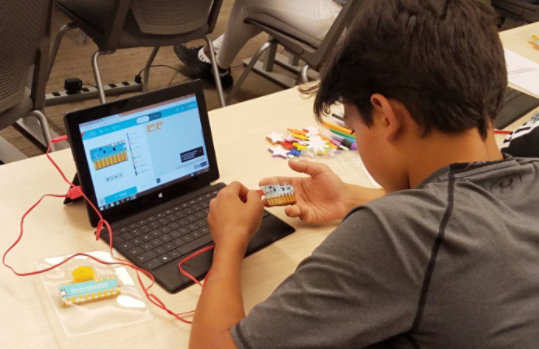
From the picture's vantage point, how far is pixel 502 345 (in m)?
0.72

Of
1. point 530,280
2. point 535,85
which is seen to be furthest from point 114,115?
point 535,85

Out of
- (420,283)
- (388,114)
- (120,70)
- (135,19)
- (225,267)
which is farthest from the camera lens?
(120,70)

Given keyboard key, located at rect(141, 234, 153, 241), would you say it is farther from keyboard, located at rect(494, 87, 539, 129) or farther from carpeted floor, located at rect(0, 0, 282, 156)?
carpeted floor, located at rect(0, 0, 282, 156)

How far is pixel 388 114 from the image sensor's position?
0.83 m

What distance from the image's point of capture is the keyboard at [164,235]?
1.00 metres

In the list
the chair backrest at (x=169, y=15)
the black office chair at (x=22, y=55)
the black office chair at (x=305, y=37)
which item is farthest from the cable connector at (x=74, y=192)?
the black office chair at (x=305, y=37)

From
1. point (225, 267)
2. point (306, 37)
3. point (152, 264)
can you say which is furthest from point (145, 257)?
point (306, 37)

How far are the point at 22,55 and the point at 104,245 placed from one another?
0.90 m

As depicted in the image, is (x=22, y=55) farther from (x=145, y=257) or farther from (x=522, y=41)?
(x=522, y=41)

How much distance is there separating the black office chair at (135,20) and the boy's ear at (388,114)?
1.46 metres

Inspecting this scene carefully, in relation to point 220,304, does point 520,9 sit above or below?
below

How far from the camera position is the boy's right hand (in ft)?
3.79

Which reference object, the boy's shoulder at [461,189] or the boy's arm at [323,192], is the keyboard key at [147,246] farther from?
the boy's shoulder at [461,189]

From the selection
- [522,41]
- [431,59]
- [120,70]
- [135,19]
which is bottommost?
[120,70]
